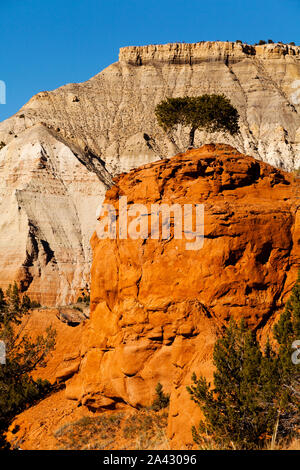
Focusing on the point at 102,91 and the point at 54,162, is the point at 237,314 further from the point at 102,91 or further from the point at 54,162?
the point at 102,91

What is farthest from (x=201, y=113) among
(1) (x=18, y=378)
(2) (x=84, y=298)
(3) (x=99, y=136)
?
(3) (x=99, y=136)

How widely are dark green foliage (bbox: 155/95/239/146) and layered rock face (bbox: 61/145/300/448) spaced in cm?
2456

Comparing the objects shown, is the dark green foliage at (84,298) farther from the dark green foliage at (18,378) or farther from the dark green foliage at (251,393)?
the dark green foliage at (251,393)

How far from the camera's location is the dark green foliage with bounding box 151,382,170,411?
1511 cm

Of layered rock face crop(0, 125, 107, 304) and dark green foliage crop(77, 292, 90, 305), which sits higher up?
layered rock face crop(0, 125, 107, 304)

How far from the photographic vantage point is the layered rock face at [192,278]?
601 inches

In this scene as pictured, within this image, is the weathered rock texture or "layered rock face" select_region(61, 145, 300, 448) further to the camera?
the weathered rock texture

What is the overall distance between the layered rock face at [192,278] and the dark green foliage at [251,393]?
106cm

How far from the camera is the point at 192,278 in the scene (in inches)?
621

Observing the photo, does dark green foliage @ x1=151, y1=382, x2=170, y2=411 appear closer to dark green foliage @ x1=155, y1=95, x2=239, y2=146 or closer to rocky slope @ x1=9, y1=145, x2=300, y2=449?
rocky slope @ x1=9, y1=145, x2=300, y2=449

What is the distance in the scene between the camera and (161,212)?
55.4ft

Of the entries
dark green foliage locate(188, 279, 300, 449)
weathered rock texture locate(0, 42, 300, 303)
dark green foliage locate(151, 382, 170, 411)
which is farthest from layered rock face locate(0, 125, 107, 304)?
dark green foliage locate(188, 279, 300, 449)

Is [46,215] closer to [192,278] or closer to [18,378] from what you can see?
[18,378]
